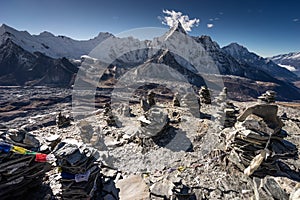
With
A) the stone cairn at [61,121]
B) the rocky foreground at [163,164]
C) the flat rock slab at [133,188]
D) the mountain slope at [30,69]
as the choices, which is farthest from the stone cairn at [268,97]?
the mountain slope at [30,69]

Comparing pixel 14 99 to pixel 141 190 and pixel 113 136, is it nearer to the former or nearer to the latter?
pixel 113 136

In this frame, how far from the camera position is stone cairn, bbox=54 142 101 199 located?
663cm

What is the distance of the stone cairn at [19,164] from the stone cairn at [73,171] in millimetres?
1167

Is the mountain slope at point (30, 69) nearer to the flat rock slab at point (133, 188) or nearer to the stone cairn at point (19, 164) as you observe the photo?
the stone cairn at point (19, 164)

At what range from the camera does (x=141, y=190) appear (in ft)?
26.8

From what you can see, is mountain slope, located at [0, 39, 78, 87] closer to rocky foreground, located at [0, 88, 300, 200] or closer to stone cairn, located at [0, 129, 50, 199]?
rocky foreground, located at [0, 88, 300, 200]

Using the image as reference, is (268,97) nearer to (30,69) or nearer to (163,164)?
(163,164)

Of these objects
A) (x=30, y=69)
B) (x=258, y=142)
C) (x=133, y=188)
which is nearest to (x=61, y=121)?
(x=133, y=188)

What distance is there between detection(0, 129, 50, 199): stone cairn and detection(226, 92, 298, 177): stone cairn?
26.3ft

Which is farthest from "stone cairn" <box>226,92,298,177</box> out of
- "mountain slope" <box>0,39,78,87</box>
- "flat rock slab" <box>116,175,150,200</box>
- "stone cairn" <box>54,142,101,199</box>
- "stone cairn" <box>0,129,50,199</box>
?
"mountain slope" <box>0,39,78,87</box>

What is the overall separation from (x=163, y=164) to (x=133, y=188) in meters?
2.71

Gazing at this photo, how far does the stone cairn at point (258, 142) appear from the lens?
300 inches

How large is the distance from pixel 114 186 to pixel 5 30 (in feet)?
792

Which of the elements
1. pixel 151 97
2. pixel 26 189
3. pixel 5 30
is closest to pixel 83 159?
pixel 26 189
